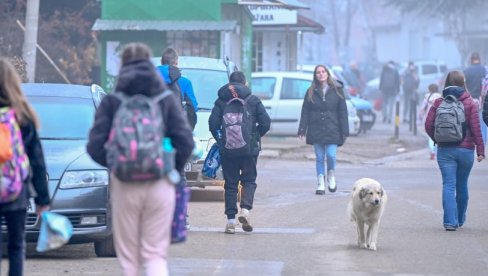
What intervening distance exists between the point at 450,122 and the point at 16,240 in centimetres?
A: 620

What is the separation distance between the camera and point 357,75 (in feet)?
139

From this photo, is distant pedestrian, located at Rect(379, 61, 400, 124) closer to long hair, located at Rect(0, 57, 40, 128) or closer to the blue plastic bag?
the blue plastic bag

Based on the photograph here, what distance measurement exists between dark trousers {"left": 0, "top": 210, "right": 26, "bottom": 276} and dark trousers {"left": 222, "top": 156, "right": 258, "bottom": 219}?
4979 millimetres

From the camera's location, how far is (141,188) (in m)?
6.88

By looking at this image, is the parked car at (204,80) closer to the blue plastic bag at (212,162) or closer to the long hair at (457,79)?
the blue plastic bag at (212,162)

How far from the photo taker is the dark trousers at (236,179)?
12211 millimetres

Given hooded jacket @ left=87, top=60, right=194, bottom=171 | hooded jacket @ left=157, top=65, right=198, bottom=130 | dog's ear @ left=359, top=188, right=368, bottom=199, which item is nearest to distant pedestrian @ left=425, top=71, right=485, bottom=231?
dog's ear @ left=359, top=188, right=368, bottom=199

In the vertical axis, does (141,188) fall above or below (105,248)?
above

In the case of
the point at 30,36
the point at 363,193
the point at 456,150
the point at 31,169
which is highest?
the point at 30,36

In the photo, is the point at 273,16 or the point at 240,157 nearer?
the point at 240,157

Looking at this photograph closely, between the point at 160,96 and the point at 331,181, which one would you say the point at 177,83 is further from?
the point at 160,96

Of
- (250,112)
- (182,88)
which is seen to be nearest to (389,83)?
(250,112)

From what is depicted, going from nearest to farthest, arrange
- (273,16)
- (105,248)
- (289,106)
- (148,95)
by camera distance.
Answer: (148,95) < (105,248) < (289,106) < (273,16)

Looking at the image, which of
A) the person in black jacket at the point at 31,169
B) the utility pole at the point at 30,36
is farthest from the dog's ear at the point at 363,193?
the utility pole at the point at 30,36
